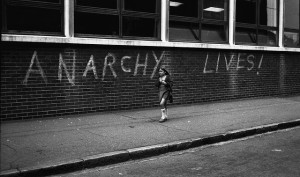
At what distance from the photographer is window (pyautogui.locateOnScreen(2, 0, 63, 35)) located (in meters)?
9.14

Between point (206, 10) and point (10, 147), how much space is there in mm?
8578

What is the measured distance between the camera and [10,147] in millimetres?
6750

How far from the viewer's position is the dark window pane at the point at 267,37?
14.8m

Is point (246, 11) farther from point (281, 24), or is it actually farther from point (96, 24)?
point (96, 24)

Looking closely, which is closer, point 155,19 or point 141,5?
point 141,5

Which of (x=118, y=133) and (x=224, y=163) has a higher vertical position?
(x=118, y=133)

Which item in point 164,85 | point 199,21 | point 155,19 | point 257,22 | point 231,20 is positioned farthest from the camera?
point 257,22

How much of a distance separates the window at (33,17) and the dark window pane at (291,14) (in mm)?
9876

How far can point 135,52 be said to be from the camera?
36.9 ft

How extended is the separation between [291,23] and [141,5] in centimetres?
767

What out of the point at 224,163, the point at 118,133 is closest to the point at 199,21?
the point at 118,133

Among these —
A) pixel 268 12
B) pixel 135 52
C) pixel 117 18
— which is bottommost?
pixel 135 52

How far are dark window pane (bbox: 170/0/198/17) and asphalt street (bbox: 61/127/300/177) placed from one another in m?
5.69

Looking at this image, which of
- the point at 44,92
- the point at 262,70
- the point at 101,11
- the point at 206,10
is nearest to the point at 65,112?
the point at 44,92
